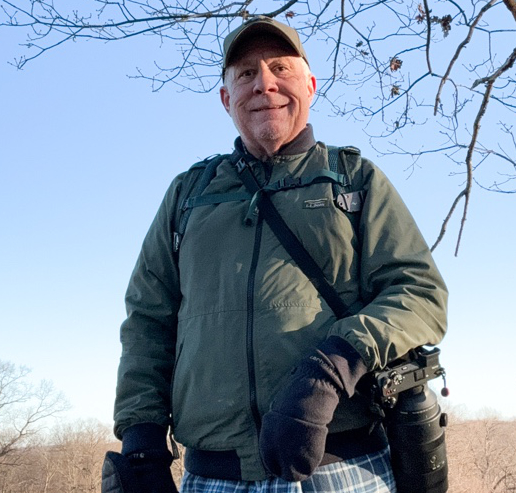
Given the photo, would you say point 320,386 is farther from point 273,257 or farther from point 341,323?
point 273,257

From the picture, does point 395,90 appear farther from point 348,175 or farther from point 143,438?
point 143,438

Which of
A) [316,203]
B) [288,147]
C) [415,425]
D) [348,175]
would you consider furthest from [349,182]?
[415,425]

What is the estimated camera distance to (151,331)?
8.44 feet

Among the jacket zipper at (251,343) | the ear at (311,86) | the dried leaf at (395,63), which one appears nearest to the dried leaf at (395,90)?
the dried leaf at (395,63)

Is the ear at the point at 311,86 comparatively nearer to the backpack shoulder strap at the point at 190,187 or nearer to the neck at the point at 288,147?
the neck at the point at 288,147

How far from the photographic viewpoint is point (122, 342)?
102 inches

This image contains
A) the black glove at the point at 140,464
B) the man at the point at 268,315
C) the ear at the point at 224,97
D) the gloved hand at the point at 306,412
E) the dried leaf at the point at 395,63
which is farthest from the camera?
the dried leaf at the point at 395,63

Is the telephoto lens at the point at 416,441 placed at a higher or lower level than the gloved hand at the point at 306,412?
lower

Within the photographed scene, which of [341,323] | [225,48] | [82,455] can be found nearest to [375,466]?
[341,323]

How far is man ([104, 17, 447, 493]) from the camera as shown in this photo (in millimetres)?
2020

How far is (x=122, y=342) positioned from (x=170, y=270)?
13.3 inches

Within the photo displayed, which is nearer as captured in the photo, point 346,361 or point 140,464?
point 346,361

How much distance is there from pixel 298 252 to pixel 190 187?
24.8 inches

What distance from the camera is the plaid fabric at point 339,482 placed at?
2.07 metres
